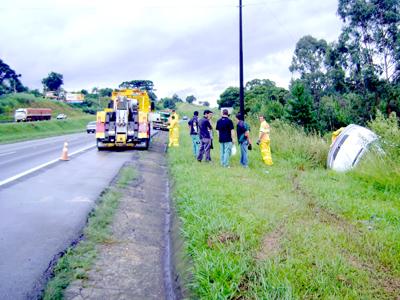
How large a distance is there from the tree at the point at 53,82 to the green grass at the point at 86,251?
4170 inches

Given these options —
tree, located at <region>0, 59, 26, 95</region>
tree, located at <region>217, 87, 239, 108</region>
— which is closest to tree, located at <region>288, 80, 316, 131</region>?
tree, located at <region>217, 87, 239, 108</region>

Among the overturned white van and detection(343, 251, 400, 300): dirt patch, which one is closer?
detection(343, 251, 400, 300): dirt patch

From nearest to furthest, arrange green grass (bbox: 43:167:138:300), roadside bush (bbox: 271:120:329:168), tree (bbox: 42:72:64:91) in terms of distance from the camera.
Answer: green grass (bbox: 43:167:138:300) < roadside bush (bbox: 271:120:329:168) < tree (bbox: 42:72:64:91)

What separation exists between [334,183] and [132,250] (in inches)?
213

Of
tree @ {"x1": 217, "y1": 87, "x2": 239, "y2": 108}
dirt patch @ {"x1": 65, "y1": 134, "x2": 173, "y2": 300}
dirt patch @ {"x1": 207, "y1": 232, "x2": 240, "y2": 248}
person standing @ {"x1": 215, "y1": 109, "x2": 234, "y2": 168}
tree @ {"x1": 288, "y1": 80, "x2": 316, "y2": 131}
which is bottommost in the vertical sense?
dirt patch @ {"x1": 65, "y1": 134, "x2": 173, "y2": 300}

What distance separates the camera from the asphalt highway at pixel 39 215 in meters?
4.54

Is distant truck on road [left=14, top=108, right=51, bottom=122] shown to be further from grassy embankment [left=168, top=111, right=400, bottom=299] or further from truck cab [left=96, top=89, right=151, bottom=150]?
grassy embankment [left=168, top=111, right=400, bottom=299]

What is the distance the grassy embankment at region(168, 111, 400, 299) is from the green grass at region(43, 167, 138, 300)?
124cm

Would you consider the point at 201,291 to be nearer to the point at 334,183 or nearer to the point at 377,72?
the point at 334,183

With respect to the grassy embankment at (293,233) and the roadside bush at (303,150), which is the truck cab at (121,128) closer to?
the roadside bush at (303,150)

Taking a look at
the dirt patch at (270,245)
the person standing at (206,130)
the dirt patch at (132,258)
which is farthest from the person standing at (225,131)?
the dirt patch at (270,245)

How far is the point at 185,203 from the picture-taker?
7328 millimetres

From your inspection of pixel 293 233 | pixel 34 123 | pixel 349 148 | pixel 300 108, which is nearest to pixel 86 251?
pixel 293 233

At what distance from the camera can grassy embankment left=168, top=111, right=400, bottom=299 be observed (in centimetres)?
389
